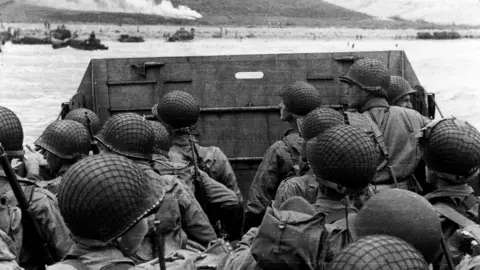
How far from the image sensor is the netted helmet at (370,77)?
564 centimetres

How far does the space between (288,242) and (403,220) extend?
442 mm

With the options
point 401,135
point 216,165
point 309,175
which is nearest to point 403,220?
point 309,175

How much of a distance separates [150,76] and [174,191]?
3665 millimetres

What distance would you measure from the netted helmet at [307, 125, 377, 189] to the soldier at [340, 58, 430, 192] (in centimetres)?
156

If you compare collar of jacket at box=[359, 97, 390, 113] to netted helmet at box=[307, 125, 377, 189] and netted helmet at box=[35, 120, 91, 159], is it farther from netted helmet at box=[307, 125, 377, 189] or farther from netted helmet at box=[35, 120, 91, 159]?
netted helmet at box=[35, 120, 91, 159]

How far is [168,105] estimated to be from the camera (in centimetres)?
565

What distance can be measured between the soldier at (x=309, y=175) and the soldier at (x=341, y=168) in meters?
0.60

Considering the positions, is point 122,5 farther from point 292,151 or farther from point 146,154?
point 146,154

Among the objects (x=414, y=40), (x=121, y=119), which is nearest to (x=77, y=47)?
(x=414, y=40)

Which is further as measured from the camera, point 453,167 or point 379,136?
point 379,136

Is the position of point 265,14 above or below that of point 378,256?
below

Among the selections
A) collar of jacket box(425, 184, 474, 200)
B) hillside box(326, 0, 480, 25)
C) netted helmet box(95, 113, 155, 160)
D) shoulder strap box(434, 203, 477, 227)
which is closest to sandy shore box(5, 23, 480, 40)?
hillside box(326, 0, 480, 25)

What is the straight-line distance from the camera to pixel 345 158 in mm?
3344

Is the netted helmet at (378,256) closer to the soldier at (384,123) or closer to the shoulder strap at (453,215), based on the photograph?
the shoulder strap at (453,215)
